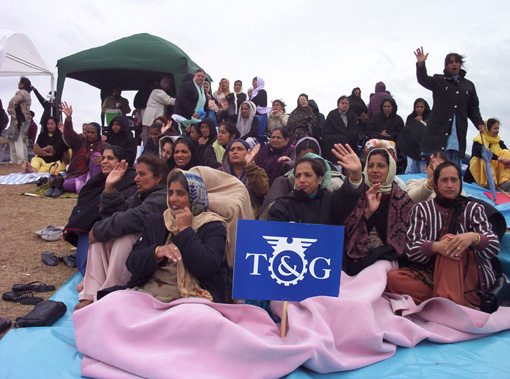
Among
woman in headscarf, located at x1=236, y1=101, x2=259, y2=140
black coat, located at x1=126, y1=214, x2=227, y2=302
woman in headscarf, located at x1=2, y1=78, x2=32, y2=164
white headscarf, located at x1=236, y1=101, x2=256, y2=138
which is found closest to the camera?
black coat, located at x1=126, y1=214, x2=227, y2=302

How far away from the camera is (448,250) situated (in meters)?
3.02

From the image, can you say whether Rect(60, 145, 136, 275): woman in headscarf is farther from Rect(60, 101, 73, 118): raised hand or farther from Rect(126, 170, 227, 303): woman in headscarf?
Rect(60, 101, 73, 118): raised hand

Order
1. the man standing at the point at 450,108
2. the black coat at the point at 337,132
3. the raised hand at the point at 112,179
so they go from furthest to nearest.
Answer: the black coat at the point at 337,132, the man standing at the point at 450,108, the raised hand at the point at 112,179

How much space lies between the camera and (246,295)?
2623mm

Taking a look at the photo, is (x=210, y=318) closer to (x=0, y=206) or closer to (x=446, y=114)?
(x=446, y=114)

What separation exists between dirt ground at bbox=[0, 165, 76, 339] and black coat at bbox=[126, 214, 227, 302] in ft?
3.84

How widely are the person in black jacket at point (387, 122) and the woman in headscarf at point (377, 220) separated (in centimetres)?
483

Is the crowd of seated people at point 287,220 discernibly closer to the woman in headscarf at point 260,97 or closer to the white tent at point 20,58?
the woman in headscarf at point 260,97

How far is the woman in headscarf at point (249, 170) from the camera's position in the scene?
443 cm

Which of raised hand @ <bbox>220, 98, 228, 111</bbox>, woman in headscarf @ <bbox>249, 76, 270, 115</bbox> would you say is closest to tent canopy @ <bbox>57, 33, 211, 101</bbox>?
raised hand @ <bbox>220, 98, 228, 111</bbox>

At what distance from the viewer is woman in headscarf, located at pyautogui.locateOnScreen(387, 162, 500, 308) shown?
10.1 ft

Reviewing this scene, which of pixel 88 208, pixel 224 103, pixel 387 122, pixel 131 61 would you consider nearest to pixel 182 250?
pixel 88 208

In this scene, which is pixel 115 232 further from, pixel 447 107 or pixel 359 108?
pixel 359 108

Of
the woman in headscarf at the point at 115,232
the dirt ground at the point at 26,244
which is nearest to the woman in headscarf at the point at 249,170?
the woman in headscarf at the point at 115,232
